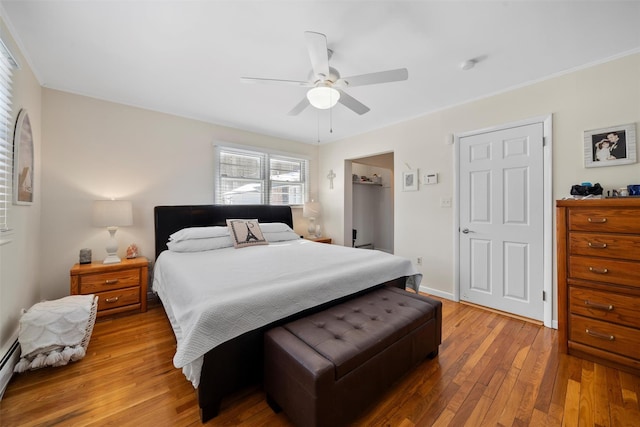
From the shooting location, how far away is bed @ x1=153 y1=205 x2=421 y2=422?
1336mm

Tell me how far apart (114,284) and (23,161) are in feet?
4.41

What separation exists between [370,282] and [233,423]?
130 centimetres

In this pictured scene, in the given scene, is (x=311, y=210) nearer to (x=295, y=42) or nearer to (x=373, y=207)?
(x=373, y=207)

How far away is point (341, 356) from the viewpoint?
49.2 inches

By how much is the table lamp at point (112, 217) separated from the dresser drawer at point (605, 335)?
14.0 feet

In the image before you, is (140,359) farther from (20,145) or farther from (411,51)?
(411,51)

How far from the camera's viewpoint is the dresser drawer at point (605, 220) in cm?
171

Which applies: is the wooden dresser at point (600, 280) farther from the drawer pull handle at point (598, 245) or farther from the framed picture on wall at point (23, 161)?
the framed picture on wall at point (23, 161)

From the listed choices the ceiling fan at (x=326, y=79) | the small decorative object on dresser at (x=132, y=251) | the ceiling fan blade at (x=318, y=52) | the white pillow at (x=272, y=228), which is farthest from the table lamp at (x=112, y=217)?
the ceiling fan blade at (x=318, y=52)

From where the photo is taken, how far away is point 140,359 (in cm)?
194

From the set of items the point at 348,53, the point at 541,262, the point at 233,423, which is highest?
the point at 348,53

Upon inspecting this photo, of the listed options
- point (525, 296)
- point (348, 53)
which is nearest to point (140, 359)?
A: point (348, 53)

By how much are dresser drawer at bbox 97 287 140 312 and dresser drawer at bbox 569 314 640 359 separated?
4117mm

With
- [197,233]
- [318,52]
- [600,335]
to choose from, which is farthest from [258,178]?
[600,335]
